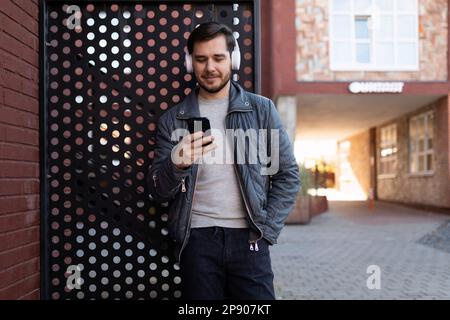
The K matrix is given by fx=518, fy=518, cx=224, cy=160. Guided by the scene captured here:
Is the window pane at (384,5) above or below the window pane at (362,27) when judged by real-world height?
above

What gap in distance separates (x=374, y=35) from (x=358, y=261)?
10623mm

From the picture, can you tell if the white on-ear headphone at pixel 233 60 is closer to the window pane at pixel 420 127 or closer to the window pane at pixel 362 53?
the window pane at pixel 362 53

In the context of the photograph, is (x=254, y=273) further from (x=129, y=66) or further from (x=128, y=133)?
(x=129, y=66)

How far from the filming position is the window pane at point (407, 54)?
1619cm

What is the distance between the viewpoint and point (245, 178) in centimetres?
228

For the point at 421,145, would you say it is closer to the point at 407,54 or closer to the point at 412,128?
the point at 412,128

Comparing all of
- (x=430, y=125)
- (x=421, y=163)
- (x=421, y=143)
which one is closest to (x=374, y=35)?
(x=430, y=125)

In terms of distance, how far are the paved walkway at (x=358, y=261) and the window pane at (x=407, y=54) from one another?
5349 millimetres

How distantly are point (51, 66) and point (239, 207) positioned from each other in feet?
3.96

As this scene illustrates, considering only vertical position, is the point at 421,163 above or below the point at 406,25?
below

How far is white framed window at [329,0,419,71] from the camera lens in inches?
636

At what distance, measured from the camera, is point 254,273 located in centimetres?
233

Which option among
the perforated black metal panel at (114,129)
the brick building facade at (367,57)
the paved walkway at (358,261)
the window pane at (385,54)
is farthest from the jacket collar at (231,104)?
the window pane at (385,54)

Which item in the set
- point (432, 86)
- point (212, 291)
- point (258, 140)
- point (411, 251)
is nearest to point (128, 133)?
point (258, 140)
